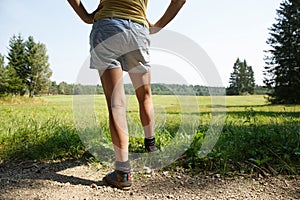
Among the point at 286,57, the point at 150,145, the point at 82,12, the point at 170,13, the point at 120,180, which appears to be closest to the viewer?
the point at 120,180

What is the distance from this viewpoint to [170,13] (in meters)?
2.16

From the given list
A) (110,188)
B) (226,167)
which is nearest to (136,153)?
(110,188)

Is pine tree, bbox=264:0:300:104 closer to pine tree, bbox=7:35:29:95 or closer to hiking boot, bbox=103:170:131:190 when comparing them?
hiking boot, bbox=103:170:131:190

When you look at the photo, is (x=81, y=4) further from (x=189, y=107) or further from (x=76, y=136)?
(x=189, y=107)

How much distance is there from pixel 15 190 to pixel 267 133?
2117 millimetres

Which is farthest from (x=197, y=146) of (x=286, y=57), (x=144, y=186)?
(x=286, y=57)

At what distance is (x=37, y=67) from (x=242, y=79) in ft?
87.1

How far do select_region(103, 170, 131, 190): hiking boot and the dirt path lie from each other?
0.12ft

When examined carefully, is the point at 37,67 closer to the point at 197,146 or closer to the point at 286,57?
the point at 286,57

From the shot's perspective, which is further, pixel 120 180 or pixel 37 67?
pixel 37 67

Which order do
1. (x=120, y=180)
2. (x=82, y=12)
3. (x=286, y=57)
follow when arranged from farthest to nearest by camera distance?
(x=286, y=57) → (x=82, y=12) → (x=120, y=180)

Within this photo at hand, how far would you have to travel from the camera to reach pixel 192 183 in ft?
5.86

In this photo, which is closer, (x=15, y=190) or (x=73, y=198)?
(x=73, y=198)

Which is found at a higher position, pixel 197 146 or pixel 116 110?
pixel 116 110
